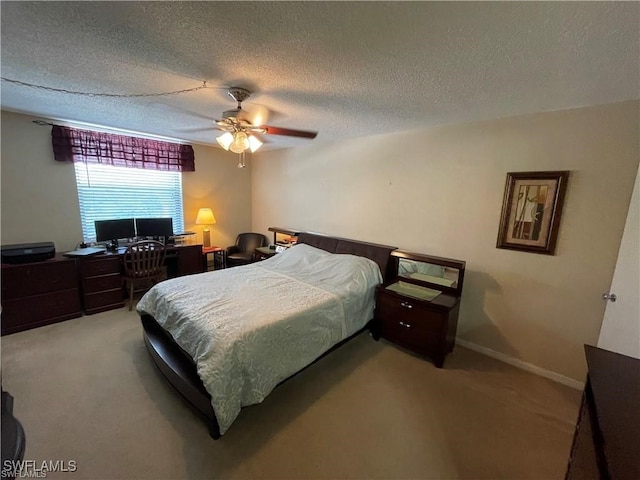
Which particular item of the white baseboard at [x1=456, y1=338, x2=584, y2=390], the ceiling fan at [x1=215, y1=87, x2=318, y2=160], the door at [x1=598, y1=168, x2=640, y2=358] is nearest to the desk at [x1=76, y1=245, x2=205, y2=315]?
the ceiling fan at [x1=215, y1=87, x2=318, y2=160]

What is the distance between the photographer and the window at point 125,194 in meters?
3.40

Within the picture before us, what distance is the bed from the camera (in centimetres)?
163

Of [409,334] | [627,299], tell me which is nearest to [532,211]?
[627,299]

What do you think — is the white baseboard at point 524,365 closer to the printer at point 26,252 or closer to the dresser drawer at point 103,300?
the dresser drawer at point 103,300

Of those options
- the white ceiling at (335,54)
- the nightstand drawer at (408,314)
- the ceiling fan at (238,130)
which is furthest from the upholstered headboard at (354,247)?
the ceiling fan at (238,130)

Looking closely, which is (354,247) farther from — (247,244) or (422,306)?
(247,244)

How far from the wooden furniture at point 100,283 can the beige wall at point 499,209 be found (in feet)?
9.72

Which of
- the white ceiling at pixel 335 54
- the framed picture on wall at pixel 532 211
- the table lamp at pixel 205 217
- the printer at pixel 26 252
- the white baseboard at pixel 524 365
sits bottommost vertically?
the white baseboard at pixel 524 365

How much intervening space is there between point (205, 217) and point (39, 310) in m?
2.16

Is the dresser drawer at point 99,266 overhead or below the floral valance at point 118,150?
below

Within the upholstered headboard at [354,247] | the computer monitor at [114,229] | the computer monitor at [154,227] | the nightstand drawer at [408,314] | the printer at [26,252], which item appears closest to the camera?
the nightstand drawer at [408,314]

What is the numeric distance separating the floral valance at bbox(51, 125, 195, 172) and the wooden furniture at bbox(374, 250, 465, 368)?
3.50 meters

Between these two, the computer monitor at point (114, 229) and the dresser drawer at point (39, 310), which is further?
the computer monitor at point (114, 229)

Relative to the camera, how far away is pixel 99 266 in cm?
316
